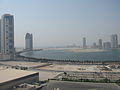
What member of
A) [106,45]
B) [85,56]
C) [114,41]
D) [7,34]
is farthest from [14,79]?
[106,45]

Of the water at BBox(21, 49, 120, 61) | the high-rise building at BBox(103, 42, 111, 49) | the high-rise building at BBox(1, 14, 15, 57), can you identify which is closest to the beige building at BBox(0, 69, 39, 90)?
the high-rise building at BBox(1, 14, 15, 57)

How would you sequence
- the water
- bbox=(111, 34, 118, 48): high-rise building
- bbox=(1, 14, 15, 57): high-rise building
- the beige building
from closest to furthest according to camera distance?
the beige building, bbox=(1, 14, 15, 57): high-rise building, the water, bbox=(111, 34, 118, 48): high-rise building

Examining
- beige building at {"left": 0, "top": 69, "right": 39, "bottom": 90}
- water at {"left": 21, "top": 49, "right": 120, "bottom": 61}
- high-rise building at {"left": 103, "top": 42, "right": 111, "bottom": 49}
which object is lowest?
water at {"left": 21, "top": 49, "right": 120, "bottom": 61}

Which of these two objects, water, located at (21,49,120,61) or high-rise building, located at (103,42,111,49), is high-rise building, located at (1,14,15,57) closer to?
water, located at (21,49,120,61)

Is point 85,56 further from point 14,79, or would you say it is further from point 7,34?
point 14,79

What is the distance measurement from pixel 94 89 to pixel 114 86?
85.3 inches

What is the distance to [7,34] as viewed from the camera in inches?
1401

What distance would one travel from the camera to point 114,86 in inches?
505

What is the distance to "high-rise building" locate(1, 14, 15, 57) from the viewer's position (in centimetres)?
3547

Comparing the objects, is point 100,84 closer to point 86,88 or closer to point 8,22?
point 86,88


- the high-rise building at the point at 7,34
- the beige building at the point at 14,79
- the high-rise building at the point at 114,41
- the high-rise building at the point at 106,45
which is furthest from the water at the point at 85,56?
the high-rise building at the point at 106,45

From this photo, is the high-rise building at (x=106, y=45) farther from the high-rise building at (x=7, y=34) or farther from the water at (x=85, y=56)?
the high-rise building at (x=7, y=34)

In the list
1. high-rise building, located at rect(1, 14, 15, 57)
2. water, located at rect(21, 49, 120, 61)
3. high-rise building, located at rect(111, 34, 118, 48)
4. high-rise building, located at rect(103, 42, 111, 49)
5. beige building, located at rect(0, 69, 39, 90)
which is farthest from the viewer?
high-rise building, located at rect(103, 42, 111, 49)

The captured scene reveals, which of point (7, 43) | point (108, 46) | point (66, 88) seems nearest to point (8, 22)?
point (7, 43)
